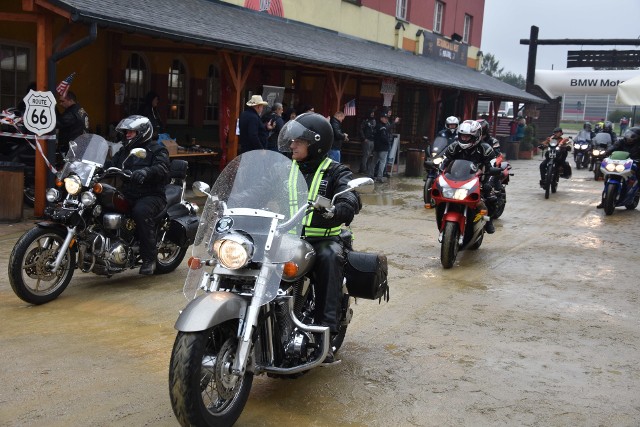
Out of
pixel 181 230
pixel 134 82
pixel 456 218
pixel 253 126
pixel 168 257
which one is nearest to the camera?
pixel 181 230

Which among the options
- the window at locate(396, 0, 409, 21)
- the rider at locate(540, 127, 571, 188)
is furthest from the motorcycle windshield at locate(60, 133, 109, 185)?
the window at locate(396, 0, 409, 21)

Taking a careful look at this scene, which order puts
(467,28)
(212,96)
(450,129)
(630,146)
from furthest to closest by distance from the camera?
(467,28) → (212,96) → (450,129) → (630,146)

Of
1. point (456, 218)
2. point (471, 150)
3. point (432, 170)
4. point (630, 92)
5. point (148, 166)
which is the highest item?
point (630, 92)

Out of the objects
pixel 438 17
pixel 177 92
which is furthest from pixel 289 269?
pixel 438 17

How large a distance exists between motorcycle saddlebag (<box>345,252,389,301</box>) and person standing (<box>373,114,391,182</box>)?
42.2 feet

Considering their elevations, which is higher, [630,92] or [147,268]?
[630,92]

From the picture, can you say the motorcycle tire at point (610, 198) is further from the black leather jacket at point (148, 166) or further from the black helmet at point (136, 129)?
the black helmet at point (136, 129)

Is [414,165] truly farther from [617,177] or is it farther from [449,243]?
[449,243]

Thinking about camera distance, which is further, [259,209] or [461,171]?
[461,171]

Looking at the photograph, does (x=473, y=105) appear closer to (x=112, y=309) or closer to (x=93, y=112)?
(x=93, y=112)

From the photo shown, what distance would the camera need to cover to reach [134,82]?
16234 mm

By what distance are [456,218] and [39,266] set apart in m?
4.50

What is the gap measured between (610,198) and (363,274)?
10.2m

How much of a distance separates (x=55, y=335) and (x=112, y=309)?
0.79 m
